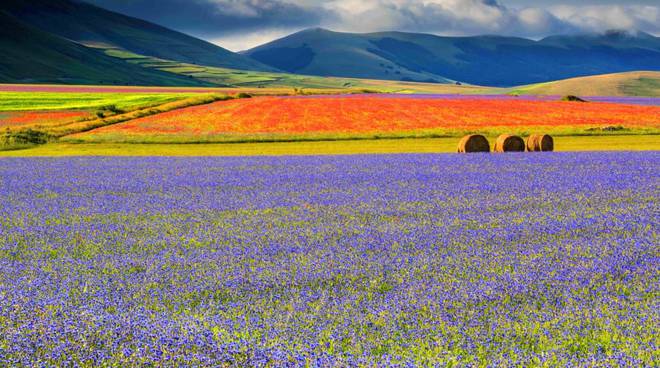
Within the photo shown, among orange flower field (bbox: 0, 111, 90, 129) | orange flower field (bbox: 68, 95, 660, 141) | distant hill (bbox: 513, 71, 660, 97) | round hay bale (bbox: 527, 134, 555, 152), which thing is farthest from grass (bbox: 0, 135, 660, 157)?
distant hill (bbox: 513, 71, 660, 97)

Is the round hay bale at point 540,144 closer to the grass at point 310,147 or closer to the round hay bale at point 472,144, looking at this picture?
the round hay bale at point 472,144

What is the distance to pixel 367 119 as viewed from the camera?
4981 cm

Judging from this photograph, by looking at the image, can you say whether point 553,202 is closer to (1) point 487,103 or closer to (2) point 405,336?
(2) point 405,336

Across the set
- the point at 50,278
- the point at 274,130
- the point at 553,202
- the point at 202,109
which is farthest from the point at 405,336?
the point at 202,109

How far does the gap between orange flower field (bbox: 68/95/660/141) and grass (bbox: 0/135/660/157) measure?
8.23 ft

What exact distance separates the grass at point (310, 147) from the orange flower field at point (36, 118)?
406 inches

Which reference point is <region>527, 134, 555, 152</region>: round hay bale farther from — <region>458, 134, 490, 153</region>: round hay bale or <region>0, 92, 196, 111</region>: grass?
<region>0, 92, 196, 111</region>: grass

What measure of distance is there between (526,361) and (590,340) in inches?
42.6

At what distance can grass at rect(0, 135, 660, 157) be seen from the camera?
35625mm

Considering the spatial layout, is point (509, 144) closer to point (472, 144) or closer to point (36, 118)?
point (472, 144)

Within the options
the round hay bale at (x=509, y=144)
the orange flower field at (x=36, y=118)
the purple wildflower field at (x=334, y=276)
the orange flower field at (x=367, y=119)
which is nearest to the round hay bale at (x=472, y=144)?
the round hay bale at (x=509, y=144)

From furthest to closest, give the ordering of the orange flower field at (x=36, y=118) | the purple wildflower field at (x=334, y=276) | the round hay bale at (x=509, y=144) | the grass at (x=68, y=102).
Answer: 1. the grass at (x=68, y=102)
2. the orange flower field at (x=36, y=118)
3. the round hay bale at (x=509, y=144)
4. the purple wildflower field at (x=334, y=276)

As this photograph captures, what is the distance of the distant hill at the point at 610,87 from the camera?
499 ft

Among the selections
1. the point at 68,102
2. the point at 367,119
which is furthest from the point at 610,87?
the point at 68,102
